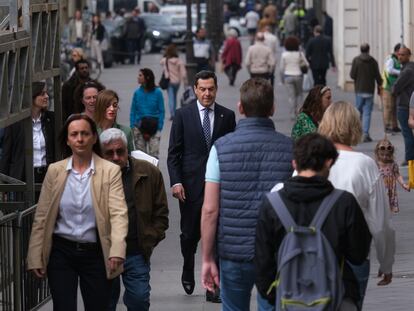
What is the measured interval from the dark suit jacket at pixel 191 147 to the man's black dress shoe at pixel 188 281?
0.67 m

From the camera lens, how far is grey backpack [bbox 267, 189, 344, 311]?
6.12 meters

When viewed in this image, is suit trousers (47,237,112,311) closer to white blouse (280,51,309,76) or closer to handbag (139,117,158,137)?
handbag (139,117,158,137)

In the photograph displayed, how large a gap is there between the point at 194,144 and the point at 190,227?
601 millimetres

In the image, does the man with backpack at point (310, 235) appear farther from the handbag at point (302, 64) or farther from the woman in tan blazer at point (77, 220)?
the handbag at point (302, 64)

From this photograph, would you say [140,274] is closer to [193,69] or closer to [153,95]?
[153,95]

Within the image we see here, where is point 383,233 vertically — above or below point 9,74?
below

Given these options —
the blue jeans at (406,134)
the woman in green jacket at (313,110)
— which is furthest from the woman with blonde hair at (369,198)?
the blue jeans at (406,134)

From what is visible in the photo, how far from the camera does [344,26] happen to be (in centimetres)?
3394

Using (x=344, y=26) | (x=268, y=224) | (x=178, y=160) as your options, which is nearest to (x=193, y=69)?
(x=344, y=26)

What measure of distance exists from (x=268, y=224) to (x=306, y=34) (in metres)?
39.4

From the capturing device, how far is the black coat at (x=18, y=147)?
442 inches

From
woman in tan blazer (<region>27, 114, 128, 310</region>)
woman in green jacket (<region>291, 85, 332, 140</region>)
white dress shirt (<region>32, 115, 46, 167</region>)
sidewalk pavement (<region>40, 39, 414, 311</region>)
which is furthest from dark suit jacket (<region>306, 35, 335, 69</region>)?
woman in tan blazer (<region>27, 114, 128, 310</region>)

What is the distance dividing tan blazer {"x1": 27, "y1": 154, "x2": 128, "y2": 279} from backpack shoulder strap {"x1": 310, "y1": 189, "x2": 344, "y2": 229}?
1694mm

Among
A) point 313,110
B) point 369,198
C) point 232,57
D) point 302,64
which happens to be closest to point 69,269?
point 369,198
